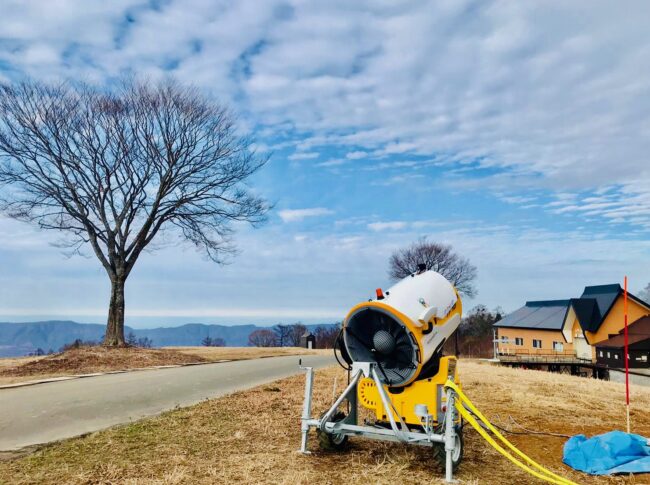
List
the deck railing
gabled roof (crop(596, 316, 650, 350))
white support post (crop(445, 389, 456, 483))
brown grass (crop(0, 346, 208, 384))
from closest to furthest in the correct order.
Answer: white support post (crop(445, 389, 456, 483))
brown grass (crop(0, 346, 208, 384))
gabled roof (crop(596, 316, 650, 350))
the deck railing

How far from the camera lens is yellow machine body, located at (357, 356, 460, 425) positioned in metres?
6.52

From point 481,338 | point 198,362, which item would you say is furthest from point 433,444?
point 481,338

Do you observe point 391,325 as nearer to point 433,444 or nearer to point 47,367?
point 433,444

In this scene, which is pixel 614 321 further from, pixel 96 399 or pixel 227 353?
pixel 96 399

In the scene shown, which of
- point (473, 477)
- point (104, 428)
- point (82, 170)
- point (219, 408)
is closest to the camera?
point (473, 477)

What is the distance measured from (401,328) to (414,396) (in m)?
0.89

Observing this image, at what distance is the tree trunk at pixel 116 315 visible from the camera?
23.7 m

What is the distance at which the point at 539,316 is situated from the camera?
54.0 meters

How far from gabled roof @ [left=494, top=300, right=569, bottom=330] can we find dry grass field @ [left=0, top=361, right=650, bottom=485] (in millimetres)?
43099

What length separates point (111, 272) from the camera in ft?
78.6

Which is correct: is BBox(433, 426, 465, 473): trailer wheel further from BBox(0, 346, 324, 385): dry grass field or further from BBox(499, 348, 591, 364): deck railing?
BBox(499, 348, 591, 364): deck railing

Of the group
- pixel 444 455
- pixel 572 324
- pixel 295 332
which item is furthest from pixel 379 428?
pixel 295 332

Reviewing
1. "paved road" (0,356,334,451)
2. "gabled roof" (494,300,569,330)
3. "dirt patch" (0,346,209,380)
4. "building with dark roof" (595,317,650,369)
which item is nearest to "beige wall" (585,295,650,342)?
"building with dark roof" (595,317,650,369)

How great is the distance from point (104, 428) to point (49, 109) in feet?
57.1
